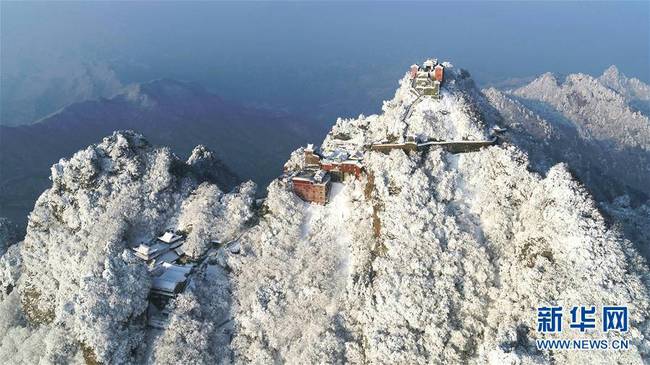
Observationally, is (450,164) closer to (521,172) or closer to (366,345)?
(521,172)

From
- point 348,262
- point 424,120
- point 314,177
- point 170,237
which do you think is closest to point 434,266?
point 348,262

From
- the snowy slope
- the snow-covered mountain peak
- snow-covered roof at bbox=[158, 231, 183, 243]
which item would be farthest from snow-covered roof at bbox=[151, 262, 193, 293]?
the snow-covered mountain peak

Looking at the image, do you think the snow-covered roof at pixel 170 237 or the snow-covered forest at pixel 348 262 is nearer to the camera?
the snow-covered forest at pixel 348 262

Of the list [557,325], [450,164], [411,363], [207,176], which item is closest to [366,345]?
[411,363]

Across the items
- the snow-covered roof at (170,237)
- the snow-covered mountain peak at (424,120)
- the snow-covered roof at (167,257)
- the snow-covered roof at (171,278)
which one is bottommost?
the snow-covered roof at (171,278)

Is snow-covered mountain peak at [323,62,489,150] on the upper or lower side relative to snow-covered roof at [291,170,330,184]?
upper

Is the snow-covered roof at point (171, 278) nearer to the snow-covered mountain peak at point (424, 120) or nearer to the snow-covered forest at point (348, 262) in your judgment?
the snow-covered forest at point (348, 262)

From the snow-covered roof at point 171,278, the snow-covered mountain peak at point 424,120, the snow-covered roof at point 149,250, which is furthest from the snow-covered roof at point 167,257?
the snow-covered mountain peak at point 424,120

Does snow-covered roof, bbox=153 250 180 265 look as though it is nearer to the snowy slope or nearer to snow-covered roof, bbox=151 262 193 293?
snow-covered roof, bbox=151 262 193 293

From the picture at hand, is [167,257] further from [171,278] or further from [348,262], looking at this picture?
[348,262]
